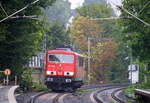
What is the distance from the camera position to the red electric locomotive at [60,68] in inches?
1465

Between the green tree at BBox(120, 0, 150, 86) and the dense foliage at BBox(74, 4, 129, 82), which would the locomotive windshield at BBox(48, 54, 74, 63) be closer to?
the green tree at BBox(120, 0, 150, 86)

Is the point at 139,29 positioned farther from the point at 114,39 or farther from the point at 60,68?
the point at 114,39

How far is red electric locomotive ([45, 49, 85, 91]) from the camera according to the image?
37.2 metres

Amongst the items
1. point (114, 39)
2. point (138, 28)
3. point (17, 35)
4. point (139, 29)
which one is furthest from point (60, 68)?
point (114, 39)

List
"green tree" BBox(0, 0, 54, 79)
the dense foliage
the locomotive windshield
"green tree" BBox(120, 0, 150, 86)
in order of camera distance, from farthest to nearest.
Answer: the dense foliage < the locomotive windshield < "green tree" BBox(0, 0, 54, 79) < "green tree" BBox(120, 0, 150, 86)

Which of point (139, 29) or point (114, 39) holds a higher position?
point (114, 39)

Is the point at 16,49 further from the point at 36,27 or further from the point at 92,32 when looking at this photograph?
the point at 92,32

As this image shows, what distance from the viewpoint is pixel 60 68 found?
37.5 meters

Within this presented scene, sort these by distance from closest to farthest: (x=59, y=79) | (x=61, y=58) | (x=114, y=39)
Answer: (x=59, y=79), (x=61, y=58), (x=114, y=39)

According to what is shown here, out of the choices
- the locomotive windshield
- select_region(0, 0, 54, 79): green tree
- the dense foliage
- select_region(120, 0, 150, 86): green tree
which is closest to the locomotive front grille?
the locomotive windshield

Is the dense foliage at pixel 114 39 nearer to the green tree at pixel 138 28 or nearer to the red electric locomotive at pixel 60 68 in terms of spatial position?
the red electric locomotive at pixel 60 68

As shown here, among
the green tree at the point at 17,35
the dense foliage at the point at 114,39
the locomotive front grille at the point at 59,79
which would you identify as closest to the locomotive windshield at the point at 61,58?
the locomotive front grille at the point at 59,79

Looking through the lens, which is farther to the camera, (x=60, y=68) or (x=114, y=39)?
(x=114, y=39)

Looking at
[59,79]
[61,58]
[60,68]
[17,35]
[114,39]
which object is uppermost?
[114,39]
